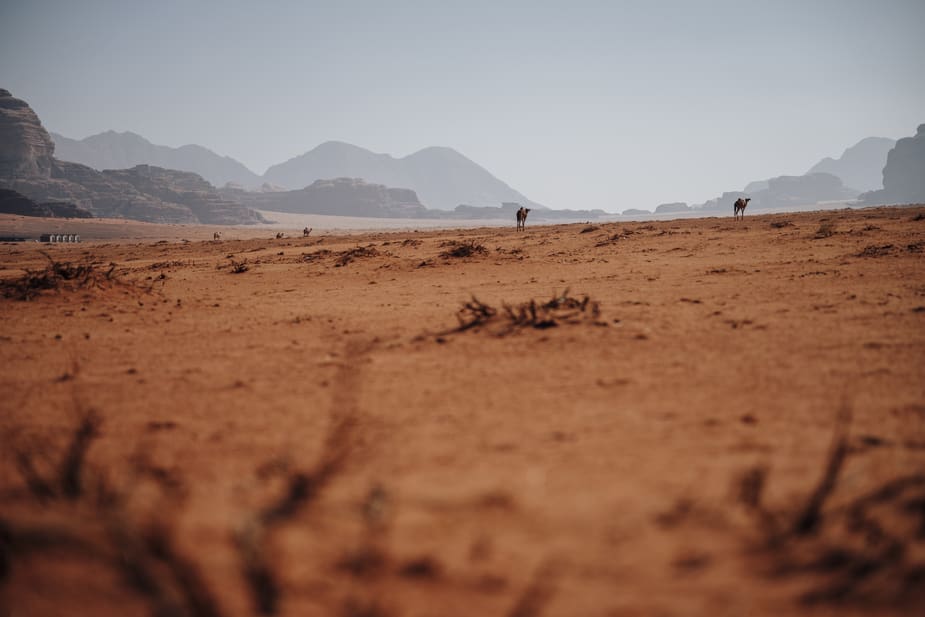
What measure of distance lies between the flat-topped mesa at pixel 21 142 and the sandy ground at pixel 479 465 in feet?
444

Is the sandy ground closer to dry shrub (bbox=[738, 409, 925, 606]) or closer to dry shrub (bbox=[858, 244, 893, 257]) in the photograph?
dry shrub (bbox=[738, 409, 925, 606])

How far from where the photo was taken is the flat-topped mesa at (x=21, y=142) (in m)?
99.0

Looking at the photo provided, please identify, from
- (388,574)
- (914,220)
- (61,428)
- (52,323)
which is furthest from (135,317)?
(914,220)

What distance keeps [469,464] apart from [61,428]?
2758 mm

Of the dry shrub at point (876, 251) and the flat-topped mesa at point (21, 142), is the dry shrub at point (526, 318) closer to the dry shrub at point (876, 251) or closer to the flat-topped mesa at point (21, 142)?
the dry shrub at point (876, 251)

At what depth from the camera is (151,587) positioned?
1.34 metres

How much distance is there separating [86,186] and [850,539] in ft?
482

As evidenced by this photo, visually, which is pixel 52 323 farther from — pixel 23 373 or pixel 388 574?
pixel 388 574

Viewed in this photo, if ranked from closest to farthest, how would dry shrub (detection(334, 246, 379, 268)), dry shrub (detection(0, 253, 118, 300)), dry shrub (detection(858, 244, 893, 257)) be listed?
dry shrub (detection(0, 253, 118, 300))
dry shrub (detection(858, 244, 893, 257))
dry shrub (detection(334, 246, 379, 268))

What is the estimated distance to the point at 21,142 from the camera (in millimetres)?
100938

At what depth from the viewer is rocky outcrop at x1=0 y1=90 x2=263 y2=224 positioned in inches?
3922

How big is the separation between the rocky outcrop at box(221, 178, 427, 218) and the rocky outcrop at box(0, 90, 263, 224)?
58.4 m

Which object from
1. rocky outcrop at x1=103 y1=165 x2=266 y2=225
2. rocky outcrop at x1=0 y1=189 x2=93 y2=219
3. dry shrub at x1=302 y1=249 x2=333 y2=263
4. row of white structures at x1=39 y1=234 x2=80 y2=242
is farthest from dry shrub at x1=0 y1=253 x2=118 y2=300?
rocky outcrop at x1=103 y1=165 x2=266 y2=225

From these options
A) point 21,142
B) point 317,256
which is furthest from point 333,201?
point 317,256
